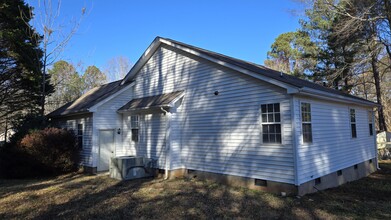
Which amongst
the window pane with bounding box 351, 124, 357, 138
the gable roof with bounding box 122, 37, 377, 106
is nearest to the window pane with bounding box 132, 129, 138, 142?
the gable roof with bounding box 122, 37, 377, 106

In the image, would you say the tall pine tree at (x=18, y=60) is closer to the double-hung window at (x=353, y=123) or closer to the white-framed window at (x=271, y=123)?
the white-framed window at (x=271, y=123)

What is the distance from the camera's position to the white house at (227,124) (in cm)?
798

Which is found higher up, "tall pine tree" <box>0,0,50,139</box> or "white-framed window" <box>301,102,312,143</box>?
"tall pine tree" <box>0,0,50,139</box>

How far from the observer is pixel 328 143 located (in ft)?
30.5

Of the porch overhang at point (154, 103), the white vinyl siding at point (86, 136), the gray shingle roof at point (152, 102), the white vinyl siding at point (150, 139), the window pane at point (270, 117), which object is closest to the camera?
the window pane at point (270, 117)

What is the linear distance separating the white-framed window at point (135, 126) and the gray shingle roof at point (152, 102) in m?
0.56

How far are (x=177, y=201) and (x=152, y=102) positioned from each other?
5326mm

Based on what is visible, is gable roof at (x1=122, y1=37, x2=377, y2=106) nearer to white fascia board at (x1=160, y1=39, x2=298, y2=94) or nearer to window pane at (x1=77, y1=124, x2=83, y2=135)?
white fascia board at (x1=160, y1=39, x2=298, y2=94)

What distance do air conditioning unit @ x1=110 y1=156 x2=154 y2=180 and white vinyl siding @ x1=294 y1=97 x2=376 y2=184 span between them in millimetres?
6288

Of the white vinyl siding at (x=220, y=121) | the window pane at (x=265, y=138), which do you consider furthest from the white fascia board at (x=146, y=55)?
the window pane at (x=265, y=138)

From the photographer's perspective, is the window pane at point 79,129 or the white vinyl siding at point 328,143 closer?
the white vinyl siding at point 328,143

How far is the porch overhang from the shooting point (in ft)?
34.8

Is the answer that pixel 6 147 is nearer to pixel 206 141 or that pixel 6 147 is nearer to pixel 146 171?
pixel 146 171

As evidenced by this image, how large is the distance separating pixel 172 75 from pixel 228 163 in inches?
192
